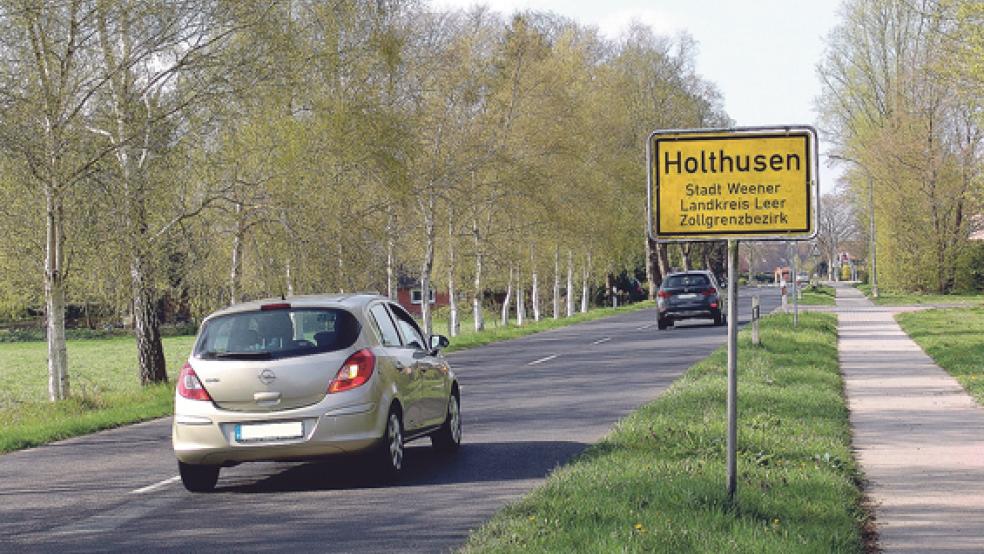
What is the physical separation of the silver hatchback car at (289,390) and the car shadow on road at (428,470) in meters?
0.28

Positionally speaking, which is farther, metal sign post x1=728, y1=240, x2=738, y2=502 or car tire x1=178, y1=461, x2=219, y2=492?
car tire x1=178, y1=461, x2=219, y2=492

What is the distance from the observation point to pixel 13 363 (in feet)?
167

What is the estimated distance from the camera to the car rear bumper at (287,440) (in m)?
10.5

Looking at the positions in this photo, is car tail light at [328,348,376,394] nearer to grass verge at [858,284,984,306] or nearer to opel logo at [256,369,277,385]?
opel logo at [256,369,277,385]

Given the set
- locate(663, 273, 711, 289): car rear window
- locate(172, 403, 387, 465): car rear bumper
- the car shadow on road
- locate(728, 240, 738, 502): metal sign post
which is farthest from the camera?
locate(663, 273, 711, 289): car rear window

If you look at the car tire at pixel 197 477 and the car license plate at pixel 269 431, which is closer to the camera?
the car license plate at pixel 269 431

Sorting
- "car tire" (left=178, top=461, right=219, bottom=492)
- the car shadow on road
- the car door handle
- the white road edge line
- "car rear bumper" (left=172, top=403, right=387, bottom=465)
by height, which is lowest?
the white road edge line

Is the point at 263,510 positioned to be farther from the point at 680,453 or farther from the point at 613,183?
the point at 613,183

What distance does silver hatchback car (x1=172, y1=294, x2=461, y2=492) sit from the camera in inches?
414

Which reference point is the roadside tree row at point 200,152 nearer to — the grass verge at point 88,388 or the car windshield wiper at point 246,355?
the grass verge at point 88,388

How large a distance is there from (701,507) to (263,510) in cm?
324

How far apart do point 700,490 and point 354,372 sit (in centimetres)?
303

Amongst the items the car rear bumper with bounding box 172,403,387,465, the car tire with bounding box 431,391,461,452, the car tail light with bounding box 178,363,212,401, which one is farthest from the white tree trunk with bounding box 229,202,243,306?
the car rear bumper with bounding box 172,403,387,465

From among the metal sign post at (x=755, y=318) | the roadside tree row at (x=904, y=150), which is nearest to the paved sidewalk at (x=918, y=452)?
the metal sign post at (x=755, y=318)
